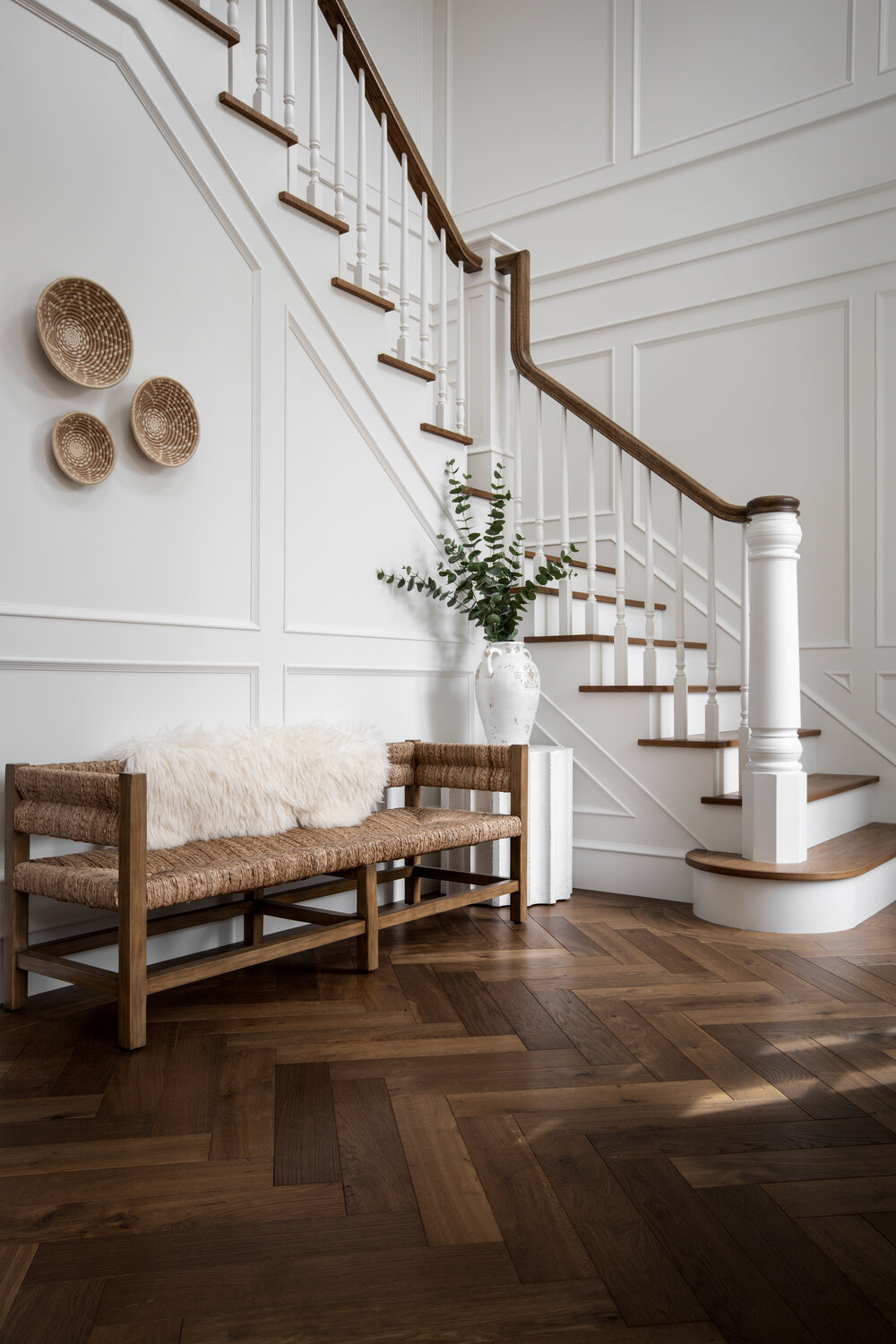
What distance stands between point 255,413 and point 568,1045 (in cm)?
198

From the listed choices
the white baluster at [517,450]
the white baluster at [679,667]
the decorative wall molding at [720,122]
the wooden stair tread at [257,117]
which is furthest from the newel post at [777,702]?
the decorative wall molding at [720,122]

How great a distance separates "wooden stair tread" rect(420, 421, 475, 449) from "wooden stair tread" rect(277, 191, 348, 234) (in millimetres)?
715

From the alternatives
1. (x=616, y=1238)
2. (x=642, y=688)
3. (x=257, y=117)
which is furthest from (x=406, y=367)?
(x=616, y=1238)

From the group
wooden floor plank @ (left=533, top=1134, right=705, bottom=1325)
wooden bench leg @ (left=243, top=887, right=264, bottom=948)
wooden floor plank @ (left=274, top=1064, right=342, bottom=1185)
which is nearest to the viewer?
wooden floor plank @ (left=533, top=1134, right=705, bottom=1325)

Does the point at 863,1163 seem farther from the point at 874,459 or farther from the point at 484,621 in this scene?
the point at 874,459

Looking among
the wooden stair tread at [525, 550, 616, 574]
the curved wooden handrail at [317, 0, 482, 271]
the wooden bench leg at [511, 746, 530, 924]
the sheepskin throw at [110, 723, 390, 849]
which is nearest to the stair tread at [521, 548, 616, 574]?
the wooden stair tread at [525, 550, 616, 574]

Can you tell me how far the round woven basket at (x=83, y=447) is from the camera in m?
2.32

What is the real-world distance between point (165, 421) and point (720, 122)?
3.52 m

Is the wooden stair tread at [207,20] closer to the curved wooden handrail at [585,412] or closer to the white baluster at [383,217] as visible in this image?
the white baluster at [383,217]

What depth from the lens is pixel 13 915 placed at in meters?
2.18

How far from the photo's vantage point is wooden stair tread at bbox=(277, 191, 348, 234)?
2.96m

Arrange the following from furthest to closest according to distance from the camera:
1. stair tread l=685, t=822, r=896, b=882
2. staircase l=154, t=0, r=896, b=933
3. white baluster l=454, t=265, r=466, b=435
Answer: white baluster l=454, t=265, r=466, b=435 < staircase l=154, t=0, r=896, b=933 < stair tread l=685, t=822, r=896, b=882

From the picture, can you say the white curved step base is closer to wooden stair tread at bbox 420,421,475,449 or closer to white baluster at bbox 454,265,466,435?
wooden stair tread at bbox 420,421,475,449

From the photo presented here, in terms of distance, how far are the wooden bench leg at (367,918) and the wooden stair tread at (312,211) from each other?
206 centimetres
